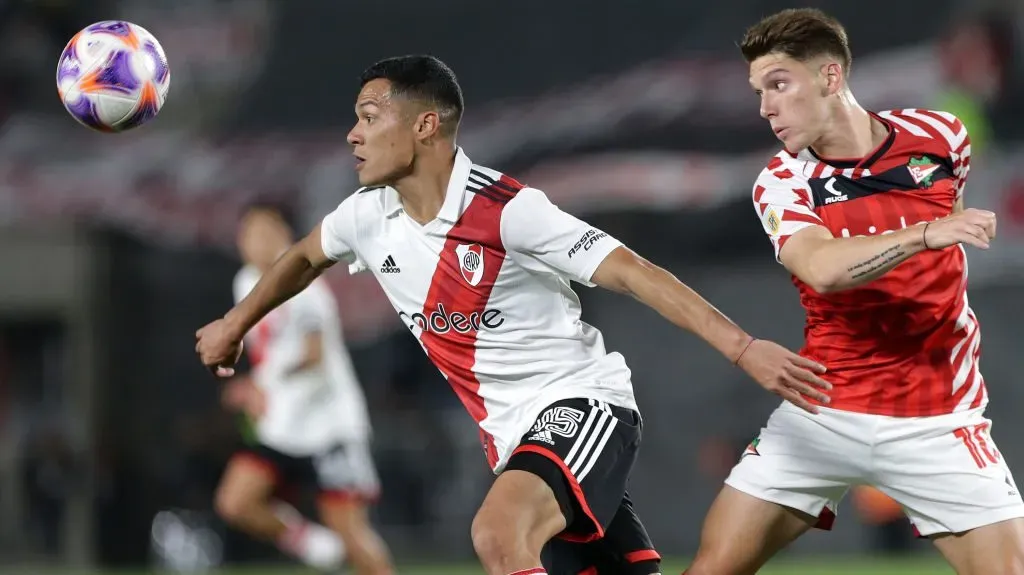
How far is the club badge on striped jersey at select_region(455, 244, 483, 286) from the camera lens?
4.58 meters

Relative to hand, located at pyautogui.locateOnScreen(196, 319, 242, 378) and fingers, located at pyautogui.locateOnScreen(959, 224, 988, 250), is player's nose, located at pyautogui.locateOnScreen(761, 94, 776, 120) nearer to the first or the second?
fingers, located at pyautogui.locateOnScreen(959, 224, 988, 250)

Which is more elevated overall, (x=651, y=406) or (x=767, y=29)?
(x=767, y=29)

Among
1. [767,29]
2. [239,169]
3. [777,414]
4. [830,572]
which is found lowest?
[830,572]

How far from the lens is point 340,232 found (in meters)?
4.89

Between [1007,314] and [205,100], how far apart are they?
8140 mm

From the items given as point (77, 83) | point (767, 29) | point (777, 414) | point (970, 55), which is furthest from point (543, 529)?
point (970, 55)

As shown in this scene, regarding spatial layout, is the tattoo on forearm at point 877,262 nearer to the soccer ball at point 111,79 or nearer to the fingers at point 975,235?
the fingers at point 975,235

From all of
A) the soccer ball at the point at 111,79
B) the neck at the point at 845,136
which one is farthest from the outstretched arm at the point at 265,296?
the neck at the point at 845,136

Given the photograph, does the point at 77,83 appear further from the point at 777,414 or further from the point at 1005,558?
the point at 1005,558

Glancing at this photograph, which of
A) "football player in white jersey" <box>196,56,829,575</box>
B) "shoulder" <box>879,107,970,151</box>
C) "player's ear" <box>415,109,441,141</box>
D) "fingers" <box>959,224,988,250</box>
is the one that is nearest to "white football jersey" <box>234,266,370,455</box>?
"football player in white jersey" <box>196,56,829,575</box>

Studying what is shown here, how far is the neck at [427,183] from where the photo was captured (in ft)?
15.4

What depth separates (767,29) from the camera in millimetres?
4516

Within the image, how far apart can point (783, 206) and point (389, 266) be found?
4.33 feet

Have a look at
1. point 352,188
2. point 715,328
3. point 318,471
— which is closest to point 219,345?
point 715,328
